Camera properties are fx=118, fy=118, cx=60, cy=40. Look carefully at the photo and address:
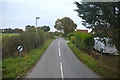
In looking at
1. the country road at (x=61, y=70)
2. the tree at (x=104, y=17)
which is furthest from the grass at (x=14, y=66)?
the tree at (x=104, y=17)

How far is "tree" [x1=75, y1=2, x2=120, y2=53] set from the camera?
25.3 feet

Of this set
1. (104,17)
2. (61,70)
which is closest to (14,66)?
(61,70)

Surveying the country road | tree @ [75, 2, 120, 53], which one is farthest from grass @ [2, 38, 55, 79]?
tree @ [75, 2, 120, 53]

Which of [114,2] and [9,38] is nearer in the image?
[114,2]

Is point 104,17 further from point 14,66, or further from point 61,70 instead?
point 14,66

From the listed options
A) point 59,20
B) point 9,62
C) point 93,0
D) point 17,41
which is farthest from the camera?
point 59,20

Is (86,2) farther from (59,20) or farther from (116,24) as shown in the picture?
(59,20)

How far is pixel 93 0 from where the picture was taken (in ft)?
27.7

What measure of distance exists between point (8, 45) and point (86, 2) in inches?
334

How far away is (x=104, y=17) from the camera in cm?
798

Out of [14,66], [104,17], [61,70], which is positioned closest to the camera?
[104,17]

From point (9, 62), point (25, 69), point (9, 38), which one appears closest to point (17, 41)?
point (9, 38)

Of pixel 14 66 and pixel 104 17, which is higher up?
pixel 104 17

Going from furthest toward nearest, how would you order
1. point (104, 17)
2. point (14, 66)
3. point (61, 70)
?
point (61, 70) < point (14, 66) < point (104, 17)
